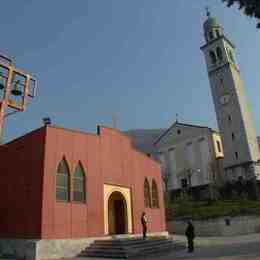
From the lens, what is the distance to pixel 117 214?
823 inches

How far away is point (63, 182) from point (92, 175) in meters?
1.95

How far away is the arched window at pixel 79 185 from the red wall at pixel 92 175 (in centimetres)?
25

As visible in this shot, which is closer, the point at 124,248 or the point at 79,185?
the point at 124,248

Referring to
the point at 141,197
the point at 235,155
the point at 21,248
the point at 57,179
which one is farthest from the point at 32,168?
the point at 235,155

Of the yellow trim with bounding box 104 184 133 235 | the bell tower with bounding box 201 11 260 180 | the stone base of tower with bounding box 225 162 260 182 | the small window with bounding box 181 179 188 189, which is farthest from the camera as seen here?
the small window with bounding box 181 179 188 189

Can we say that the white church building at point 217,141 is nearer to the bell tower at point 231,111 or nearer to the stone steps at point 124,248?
the bell tower at point 231,111

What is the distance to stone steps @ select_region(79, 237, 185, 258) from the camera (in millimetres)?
15438

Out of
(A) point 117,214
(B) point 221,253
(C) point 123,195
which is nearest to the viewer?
(B) point 221,253

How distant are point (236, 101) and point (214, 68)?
876 centimetres

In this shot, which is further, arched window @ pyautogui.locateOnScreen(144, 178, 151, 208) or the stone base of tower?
the stone base of tower

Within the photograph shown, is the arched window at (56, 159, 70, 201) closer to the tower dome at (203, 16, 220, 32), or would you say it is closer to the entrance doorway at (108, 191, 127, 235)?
the entrance doorway at (108, 191, 127, 235)

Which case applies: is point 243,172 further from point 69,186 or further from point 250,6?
point 250,6

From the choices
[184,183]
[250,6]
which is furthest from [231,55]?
[250,6]

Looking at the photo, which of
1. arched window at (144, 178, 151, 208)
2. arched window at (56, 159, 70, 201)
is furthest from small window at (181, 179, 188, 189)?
arched window at (56, 159, 70, 201)
